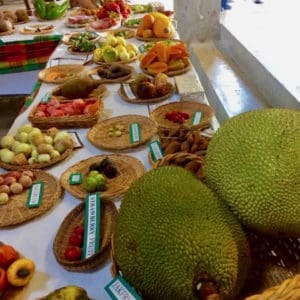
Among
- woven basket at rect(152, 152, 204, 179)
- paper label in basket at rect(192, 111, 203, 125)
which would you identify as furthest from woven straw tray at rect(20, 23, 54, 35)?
woven basket at rect(152, 152, 204, 179)

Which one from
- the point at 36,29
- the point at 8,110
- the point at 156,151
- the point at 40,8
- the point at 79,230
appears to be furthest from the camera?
the point at 8,110

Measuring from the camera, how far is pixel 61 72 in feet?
5.64

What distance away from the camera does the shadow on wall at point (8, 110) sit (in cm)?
265

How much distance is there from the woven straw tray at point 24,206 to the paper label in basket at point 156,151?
9.3 inches

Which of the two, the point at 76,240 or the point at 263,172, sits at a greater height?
the point at 263,172

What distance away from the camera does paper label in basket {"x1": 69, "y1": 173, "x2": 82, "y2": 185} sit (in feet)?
3.17

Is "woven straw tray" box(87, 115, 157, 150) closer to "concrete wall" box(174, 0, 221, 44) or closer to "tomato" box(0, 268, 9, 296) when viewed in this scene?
"tomato" box(0, 268, 9, 296)

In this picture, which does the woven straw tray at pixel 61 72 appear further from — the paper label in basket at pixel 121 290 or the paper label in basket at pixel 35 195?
the paper label in basket at pixel 121 290

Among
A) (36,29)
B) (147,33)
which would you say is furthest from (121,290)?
(36,29)

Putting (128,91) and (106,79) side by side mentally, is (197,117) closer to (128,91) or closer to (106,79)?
(128,91)

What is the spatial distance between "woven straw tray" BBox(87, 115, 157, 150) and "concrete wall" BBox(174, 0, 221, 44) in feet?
5.72

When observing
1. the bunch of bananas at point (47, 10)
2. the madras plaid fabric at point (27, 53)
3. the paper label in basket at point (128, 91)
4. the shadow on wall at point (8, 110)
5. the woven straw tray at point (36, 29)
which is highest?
the paper label in basket at point (128, 91)

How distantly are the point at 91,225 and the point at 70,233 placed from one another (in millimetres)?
49

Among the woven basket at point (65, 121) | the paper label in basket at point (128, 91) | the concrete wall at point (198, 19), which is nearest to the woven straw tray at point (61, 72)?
the paper label in basket at point (128, 91)
